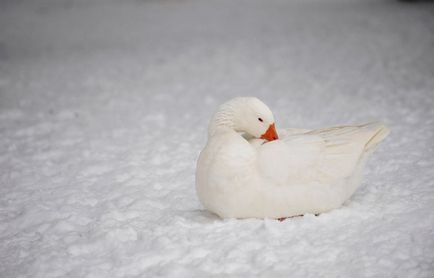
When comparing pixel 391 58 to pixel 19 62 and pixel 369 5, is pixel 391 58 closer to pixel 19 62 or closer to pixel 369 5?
pixel 369 5

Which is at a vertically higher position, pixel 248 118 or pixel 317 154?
pixel 248 118

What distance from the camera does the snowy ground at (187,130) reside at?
285 cm

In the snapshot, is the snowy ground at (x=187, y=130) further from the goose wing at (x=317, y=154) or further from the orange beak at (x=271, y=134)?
the orange beak at (x=271, y=134)

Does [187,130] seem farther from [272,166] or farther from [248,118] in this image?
[272,166]

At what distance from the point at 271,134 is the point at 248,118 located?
18 centimetres

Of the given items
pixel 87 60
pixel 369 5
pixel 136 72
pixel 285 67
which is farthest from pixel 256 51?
pixel 369 5

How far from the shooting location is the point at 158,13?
40.6 ft

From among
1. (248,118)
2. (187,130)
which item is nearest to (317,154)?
(248,118)

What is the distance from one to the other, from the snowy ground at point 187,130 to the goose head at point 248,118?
56cm

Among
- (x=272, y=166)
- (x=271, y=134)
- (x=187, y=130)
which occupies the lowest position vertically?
(x=187, y=130)

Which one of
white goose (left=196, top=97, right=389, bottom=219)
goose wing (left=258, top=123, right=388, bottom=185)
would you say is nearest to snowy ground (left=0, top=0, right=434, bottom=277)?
white goose (left=196, top=97, right=389, bottom=219)

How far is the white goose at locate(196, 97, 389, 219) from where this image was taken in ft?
9.92

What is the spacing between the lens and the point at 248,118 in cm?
325

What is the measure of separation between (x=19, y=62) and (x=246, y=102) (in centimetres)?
587
